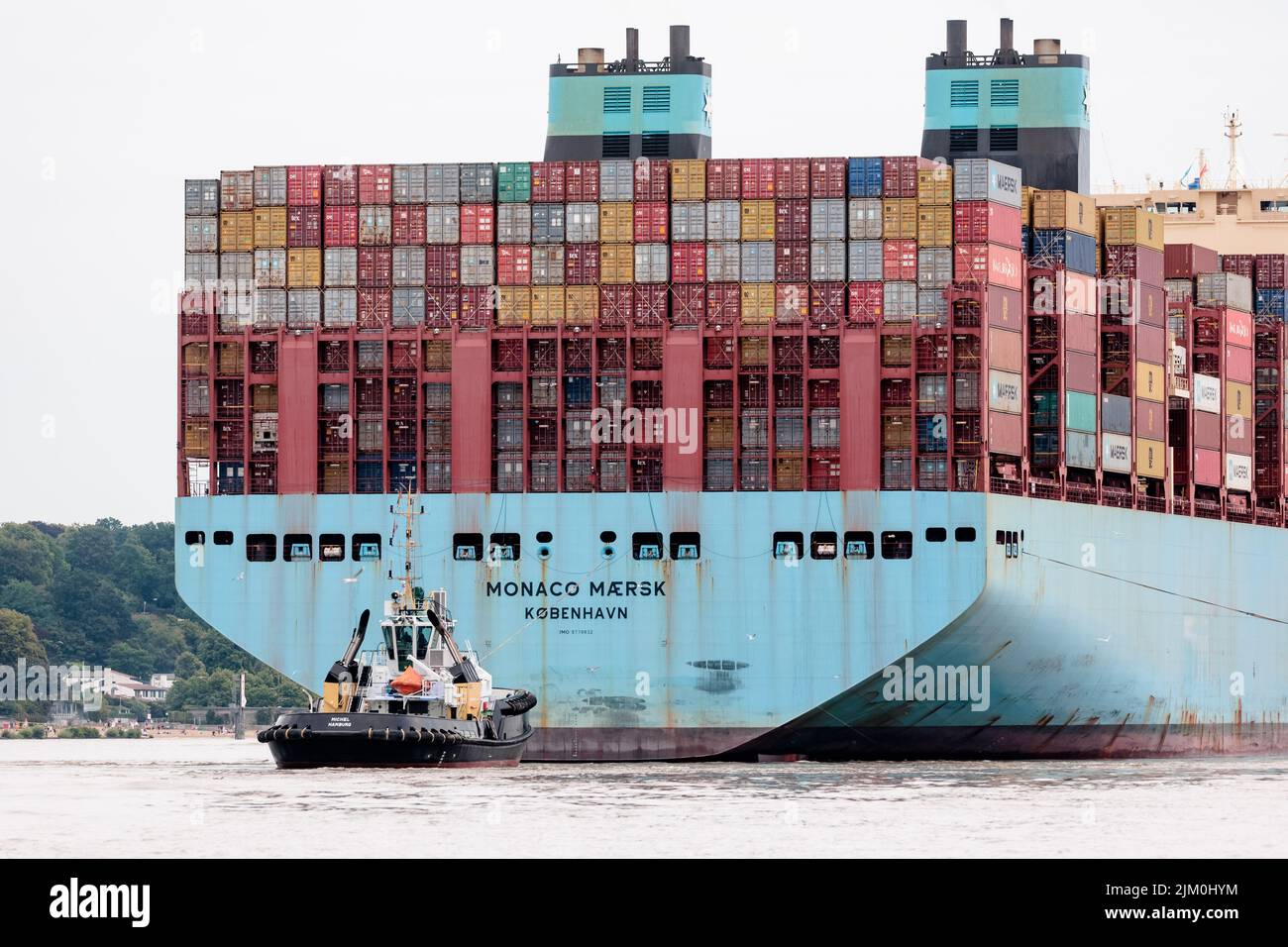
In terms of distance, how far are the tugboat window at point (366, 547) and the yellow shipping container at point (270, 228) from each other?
807cm

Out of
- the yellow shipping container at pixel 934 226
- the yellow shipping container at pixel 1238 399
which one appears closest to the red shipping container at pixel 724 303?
the yellow shipping container at pixel 934 226

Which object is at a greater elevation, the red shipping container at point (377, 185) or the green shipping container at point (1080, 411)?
the red shipping container at point (377, 185)

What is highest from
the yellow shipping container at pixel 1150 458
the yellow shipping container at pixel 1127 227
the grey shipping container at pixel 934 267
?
the yellow shipping container at pixel 1127 227

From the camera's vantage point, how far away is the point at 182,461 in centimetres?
6725

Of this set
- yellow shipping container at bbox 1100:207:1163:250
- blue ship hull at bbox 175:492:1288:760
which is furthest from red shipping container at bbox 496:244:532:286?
yellow shipping container at bbox 1100:207:1163:250

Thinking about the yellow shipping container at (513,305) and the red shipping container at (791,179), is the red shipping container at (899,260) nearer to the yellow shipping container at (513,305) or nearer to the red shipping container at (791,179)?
the red shipping container at (791,179)

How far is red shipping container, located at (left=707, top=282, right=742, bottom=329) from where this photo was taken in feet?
213

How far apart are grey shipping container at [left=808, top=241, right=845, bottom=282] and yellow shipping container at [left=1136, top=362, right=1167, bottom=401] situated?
10166 millimetres

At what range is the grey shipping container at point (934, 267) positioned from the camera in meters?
64.9

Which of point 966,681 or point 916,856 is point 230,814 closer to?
point 916,856

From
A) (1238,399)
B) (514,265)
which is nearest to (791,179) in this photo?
(514,265)

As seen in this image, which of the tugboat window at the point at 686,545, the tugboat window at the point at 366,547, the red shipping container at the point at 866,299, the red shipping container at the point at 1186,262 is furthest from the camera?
the red shipping container at the point at 1186,262

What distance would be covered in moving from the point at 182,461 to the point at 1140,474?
25.7 meters

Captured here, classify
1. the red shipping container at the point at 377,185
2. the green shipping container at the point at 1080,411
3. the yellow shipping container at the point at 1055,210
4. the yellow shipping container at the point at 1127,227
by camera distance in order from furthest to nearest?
the yellow shipping container at the point at 1127,227
the yellow shipping container at the point at 1055,210
the green shipping container at the point at 1080,411
the red shipping container at the point at 377,185
